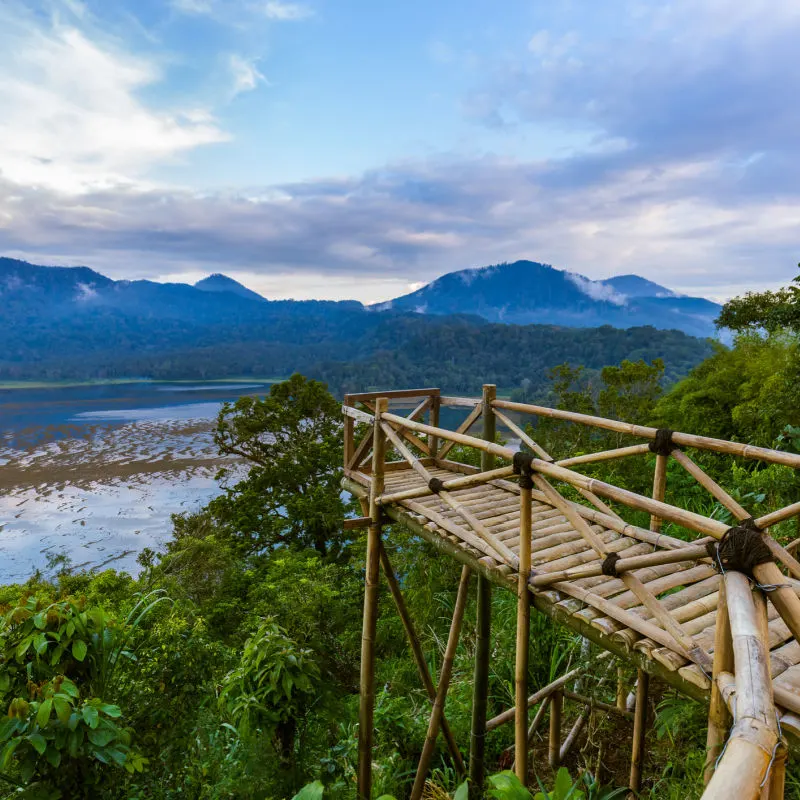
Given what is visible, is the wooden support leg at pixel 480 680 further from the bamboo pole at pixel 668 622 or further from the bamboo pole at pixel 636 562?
the bamboo pole at pixel 668 622

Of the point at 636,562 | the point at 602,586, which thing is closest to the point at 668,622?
the point at 636,562

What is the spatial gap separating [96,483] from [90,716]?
4065 cm

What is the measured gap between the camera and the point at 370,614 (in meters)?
4.38

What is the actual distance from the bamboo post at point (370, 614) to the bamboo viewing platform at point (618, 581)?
0.05 ft

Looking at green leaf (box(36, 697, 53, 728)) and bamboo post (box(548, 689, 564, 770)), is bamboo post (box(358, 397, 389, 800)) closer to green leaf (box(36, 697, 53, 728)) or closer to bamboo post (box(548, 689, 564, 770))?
bamboo post (box(548, 689, 564, 770))

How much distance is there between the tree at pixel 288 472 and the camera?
16.0 m

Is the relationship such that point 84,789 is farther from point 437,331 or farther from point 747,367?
point 437,331

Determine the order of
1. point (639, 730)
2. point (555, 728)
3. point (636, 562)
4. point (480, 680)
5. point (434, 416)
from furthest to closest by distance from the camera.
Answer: point (434, 416) → point (555, 728) → point (480, 680) → point (639, 730) → point (636, 562)

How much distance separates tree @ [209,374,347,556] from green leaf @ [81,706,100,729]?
43.5 feet

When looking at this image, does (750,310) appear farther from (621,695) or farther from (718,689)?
(718,689)

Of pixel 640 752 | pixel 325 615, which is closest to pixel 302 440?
pixel 325 615

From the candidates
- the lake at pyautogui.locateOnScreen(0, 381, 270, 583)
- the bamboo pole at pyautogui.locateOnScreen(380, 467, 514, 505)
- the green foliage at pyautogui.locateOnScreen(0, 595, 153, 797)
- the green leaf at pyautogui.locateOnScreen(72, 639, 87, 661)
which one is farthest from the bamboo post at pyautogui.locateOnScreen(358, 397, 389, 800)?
the lake at pyautogui.locateOnScreen(0, 381, 270, 583)

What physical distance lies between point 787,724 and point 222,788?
11.0 feet

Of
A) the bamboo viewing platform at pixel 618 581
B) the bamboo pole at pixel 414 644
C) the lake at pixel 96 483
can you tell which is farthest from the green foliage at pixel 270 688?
the lake at pixel 96 483
